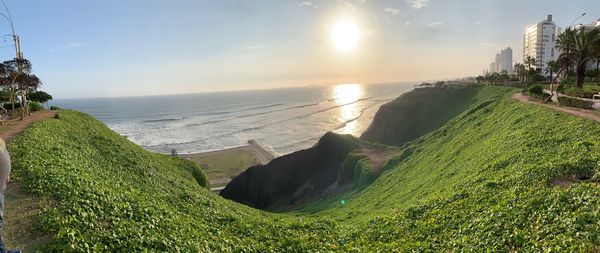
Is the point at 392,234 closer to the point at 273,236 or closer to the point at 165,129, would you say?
the point at 273,236

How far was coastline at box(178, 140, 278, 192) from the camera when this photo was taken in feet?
213

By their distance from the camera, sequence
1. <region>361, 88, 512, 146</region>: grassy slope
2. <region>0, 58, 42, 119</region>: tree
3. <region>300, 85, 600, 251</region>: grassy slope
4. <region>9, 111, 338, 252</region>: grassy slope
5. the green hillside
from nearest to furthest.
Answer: <region>9, 111, 338, 252</region>: grassy slope, the green hillside, <region>300, 85, 600, 251</region>: grassy slope, <region>0, 58, 42, 119</region>: tree, <region>361, 88, 512, 146</region>: grassy slope

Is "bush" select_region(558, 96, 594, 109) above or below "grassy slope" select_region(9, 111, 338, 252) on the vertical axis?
above

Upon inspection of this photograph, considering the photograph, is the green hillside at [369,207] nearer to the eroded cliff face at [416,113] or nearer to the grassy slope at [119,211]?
the grassy slope at [119,211]

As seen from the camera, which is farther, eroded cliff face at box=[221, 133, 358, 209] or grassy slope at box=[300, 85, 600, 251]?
eroded cliff face at box=[221, 133, 358, 209]

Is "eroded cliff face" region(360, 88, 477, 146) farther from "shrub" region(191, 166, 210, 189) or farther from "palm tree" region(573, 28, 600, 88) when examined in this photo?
"shrub" region(191, 166, 210, 189)

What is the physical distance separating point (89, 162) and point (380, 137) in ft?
188

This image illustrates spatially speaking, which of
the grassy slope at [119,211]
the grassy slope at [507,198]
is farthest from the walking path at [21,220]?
the grassy slope at [507,198]

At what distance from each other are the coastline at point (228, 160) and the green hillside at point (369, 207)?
38771 millimetres

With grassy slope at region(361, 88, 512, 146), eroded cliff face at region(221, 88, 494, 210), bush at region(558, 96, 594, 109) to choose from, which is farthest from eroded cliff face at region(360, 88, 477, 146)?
bush at region(558, 96, 594, 109)

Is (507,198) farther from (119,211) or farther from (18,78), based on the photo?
(18,78)

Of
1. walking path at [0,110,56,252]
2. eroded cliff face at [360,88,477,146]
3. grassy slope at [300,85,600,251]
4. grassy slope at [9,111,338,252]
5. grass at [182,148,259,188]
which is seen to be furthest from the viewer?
eroded cliff face at [360,88,477,146]

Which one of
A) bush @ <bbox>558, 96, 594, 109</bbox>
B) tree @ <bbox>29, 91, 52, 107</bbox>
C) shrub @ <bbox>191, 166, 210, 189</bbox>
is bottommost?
shrub @ <bbox>191, 166, 210, 189</bbox>

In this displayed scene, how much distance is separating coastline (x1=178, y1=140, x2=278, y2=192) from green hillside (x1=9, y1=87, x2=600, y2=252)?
38.8 meters
